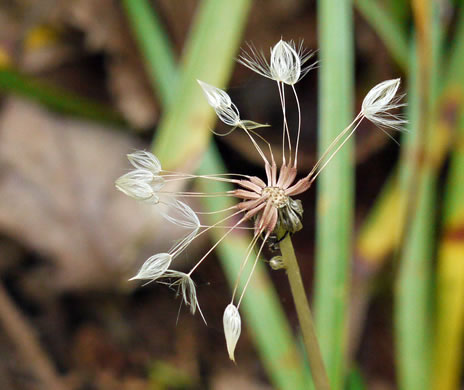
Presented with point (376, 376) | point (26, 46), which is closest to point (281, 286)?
point (376, 376)

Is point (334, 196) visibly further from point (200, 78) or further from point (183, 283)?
point (183, 283)

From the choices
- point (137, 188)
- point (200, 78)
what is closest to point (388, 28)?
point (200, 78)

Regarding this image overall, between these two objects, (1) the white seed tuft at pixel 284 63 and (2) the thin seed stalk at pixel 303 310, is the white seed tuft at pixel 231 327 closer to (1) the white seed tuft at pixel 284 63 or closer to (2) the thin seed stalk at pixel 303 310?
(2) the thin seed stalk at pixel 303 310

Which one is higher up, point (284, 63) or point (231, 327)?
point (284, 63)

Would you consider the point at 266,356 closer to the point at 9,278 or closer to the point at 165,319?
the point at 165,319

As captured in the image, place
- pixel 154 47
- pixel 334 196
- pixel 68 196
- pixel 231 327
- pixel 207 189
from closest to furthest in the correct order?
1. pixel 231 327
2. pixel 334 196
3. pixel 207 189
4. pixel 154 47
5. pixel 68 196

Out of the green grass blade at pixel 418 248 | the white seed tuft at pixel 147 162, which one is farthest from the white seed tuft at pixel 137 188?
the green grass blade at pixel 418 248

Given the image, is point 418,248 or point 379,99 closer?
point 379,99

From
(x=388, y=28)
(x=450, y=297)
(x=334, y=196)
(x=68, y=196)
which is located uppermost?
(x=388, y=28)
